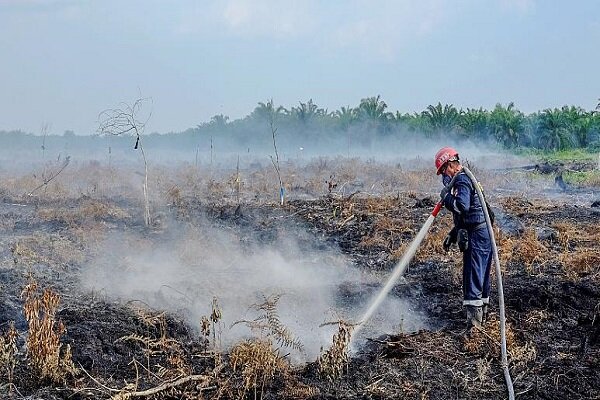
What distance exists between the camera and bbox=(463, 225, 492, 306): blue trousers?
6648mm

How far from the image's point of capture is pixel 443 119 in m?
48.5

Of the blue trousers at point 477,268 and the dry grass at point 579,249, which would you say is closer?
the blue trousers at point 477,268

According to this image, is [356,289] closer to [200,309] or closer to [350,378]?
[200,309]

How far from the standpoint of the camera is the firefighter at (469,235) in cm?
661

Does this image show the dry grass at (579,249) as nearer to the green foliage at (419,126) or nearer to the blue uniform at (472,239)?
the blue uniform at (472,239)

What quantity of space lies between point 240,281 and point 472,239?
3472 mm

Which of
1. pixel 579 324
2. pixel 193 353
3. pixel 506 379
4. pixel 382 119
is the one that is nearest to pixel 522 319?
pixel 579 324

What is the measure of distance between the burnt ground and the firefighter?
30cm

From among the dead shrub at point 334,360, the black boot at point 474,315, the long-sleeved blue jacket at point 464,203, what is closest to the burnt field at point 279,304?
the dead shrub at point 334,360

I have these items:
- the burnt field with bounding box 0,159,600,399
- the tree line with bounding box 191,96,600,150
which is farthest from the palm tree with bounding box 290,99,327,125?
the burnt field with bounding box 0,159,600,399

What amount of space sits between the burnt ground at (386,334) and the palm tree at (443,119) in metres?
35.9

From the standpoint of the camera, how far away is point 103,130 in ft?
44.3

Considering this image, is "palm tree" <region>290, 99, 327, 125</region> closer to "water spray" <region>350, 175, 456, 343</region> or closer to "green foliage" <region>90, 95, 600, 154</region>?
"green foliage" <region>90, 95, 600, 154</region>

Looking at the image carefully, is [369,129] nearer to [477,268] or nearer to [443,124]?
[443,124]
